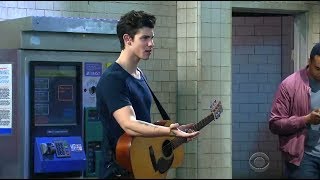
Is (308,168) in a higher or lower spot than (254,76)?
lower

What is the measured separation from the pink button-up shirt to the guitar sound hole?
1.18 meters

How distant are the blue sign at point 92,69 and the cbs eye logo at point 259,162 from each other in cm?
284

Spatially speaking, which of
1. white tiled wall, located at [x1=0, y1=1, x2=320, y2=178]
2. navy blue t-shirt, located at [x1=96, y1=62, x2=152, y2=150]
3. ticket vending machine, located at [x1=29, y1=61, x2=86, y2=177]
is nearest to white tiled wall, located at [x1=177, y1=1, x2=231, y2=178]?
white tiled wall, located at [x1=0, y1=1, x2=320, y2=178]

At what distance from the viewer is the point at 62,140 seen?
5.09m

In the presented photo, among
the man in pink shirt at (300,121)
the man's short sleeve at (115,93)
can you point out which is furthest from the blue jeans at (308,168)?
the man's short sleeve at (115,93)

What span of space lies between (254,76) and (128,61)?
12.8 feet

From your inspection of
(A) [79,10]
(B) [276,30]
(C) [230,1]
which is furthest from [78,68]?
(B) [276,30]

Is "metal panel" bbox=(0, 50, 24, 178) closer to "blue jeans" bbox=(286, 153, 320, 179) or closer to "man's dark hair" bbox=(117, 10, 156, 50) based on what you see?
A: "man's dark hair" bbox=(117, 10, 156, 50)

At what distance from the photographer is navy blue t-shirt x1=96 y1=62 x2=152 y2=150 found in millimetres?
4207

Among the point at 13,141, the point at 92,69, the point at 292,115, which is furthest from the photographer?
the point at 292,115

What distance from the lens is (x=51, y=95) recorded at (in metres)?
5.12

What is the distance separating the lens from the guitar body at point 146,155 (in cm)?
428

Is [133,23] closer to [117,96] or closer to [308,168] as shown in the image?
[117,96]

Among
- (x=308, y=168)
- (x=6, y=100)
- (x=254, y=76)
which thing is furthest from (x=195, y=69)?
(x=6, y=100)
